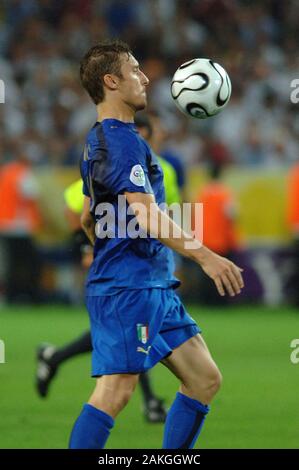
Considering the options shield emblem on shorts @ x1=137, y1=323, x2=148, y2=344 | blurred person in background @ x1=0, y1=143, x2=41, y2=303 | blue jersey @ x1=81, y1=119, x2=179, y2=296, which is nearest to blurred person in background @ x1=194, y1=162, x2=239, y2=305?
blurred person in background @ x1=0, y1=143, x2=41, y2=303

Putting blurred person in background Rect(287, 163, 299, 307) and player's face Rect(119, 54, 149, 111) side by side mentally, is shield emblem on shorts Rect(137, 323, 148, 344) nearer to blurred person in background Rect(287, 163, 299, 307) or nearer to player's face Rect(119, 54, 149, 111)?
player's face Rect(119, 54, 149, 111)

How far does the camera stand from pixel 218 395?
8.04 m

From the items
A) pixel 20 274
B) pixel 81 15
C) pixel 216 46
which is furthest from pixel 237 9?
pixel 20 274

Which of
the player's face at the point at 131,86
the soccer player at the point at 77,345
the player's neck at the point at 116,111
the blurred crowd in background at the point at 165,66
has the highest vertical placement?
the blurred crowd in background at the point at 165,66

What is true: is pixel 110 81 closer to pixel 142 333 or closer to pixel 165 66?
pixel 142 333

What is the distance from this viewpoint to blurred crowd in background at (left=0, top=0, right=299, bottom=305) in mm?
15297

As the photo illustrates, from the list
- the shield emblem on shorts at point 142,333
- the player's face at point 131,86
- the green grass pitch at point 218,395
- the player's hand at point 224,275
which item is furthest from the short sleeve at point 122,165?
the green grass pitch at point 218,395

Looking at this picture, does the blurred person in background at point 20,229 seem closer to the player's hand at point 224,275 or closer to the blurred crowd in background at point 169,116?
the blurred crowd in background at point 169,116

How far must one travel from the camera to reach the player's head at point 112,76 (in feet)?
16.1

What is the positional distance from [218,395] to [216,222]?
23.4ft

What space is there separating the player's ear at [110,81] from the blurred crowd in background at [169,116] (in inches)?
390

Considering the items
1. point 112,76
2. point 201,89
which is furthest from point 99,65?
point 201,89

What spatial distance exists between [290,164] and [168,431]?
34.9 ft

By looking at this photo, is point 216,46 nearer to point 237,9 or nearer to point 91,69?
point 237,9
